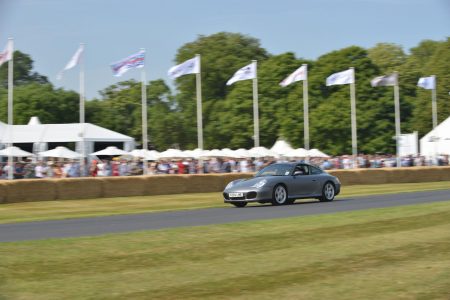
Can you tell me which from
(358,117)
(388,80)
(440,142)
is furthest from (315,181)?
(358,117)

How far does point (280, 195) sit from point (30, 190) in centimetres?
1000

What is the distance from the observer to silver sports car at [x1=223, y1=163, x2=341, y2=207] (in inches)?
813

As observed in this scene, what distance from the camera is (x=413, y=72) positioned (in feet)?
301

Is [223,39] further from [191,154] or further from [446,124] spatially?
[191,154]

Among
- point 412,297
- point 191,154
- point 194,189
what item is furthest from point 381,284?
point 191,154

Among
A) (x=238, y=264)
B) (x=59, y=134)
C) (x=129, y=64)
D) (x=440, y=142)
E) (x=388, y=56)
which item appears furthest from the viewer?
(x=388, y=56)

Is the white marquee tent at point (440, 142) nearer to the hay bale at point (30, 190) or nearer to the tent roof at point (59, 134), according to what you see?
the tent roof at point (59, 134)

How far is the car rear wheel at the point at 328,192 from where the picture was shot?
2239cm

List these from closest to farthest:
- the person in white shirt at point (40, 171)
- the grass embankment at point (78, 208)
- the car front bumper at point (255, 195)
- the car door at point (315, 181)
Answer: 1. the grass embankment at point (78, 208)
2. the car front bumper at point (255, 195)
3. the car door at point (315, 181)
4. the person in white shirt at point (40, 171)

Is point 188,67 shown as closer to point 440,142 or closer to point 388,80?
point 388,80

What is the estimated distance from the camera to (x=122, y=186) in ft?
95.6

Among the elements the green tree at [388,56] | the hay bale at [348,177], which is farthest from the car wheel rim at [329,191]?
the green tree at [388,56]

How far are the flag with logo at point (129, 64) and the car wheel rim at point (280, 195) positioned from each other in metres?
17.6

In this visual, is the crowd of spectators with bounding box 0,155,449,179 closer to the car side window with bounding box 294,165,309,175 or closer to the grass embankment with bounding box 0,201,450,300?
the car side window with bounding box 294,165,309,175
